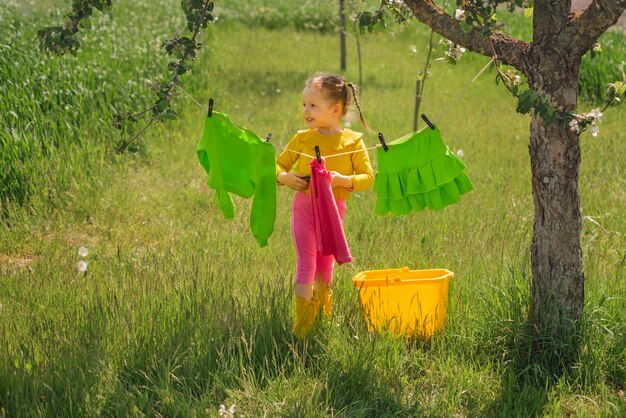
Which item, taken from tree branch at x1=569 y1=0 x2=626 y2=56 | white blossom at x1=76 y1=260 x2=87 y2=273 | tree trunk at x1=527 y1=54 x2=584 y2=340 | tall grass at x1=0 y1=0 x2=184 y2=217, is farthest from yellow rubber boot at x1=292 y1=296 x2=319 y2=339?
tall grass at x1=0 y1=0 x2=184 y2=217

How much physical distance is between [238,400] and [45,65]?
556 cm

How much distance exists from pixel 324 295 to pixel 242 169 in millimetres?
685

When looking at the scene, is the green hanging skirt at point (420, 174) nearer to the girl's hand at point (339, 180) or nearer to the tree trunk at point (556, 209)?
the girl's hand at point (339, 180)

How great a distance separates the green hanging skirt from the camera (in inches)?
179

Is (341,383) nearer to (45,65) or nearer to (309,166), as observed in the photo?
(309,166)

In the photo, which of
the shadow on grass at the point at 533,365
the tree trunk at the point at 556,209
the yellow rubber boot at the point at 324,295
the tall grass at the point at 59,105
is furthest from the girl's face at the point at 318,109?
the tall grass at the point at 59,105

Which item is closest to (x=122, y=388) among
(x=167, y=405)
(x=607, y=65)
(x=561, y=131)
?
(x=167, y=405)

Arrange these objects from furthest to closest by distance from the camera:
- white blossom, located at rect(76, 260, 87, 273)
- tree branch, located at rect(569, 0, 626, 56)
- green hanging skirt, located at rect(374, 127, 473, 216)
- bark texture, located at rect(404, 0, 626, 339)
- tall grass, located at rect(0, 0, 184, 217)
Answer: tall grass, located at rect(0, 0, 184, 217) < white blossom, located at rect(76, 260, 87, 273) < green hanging skirt, located at rect(374, 127, 473, 216) < bark texture, located at rect(404, 0, 626, 339) < tree branch, located at rect(569, 0, 626, 56)

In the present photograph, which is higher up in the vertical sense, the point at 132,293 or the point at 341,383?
the point at 132,293

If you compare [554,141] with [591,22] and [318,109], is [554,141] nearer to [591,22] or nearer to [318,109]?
[591,22]

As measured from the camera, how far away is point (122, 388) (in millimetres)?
3891

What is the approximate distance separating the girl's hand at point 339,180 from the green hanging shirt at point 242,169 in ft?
0.87

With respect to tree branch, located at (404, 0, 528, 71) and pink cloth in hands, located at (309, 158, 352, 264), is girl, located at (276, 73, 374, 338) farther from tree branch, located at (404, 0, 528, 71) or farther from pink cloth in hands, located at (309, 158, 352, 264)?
tree branch, located at (404, 0, 528, 71)

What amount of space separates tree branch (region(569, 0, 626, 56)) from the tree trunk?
9 centimetres
